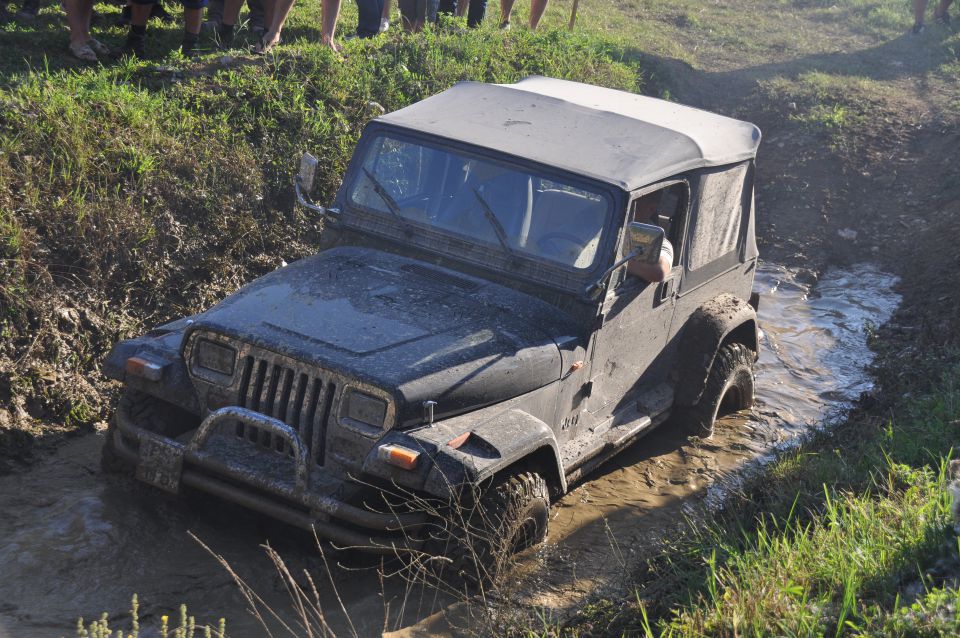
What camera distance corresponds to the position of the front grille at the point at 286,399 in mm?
4105

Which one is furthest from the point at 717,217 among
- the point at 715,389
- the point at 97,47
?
the point at 97,47

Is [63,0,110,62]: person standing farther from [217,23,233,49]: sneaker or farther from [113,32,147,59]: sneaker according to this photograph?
[217,23,233,49]: sneaker

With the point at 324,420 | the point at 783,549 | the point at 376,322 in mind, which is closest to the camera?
the point at 783,549

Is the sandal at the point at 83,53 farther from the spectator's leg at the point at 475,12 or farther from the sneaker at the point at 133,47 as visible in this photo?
the spectator's leg at the point at 475,12

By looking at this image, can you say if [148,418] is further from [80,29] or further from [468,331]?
[80,29]

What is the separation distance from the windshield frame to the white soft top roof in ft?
0.14

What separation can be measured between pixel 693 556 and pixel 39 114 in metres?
4.57

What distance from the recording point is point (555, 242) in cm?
490

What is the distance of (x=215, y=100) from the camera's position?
24.2 ft

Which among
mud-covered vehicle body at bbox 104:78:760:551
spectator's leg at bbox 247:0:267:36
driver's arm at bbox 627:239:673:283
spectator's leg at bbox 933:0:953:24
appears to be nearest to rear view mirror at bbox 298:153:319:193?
mud-covered vehicle body at bbox 104:78:760:551

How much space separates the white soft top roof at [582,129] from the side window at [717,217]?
11 centimetres

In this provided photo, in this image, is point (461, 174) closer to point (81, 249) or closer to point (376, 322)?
point (376, 322)

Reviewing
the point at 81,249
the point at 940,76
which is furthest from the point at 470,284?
the point at 940,76

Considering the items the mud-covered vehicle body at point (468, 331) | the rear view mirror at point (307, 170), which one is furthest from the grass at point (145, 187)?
the rear view mirror at point (307, 170)
